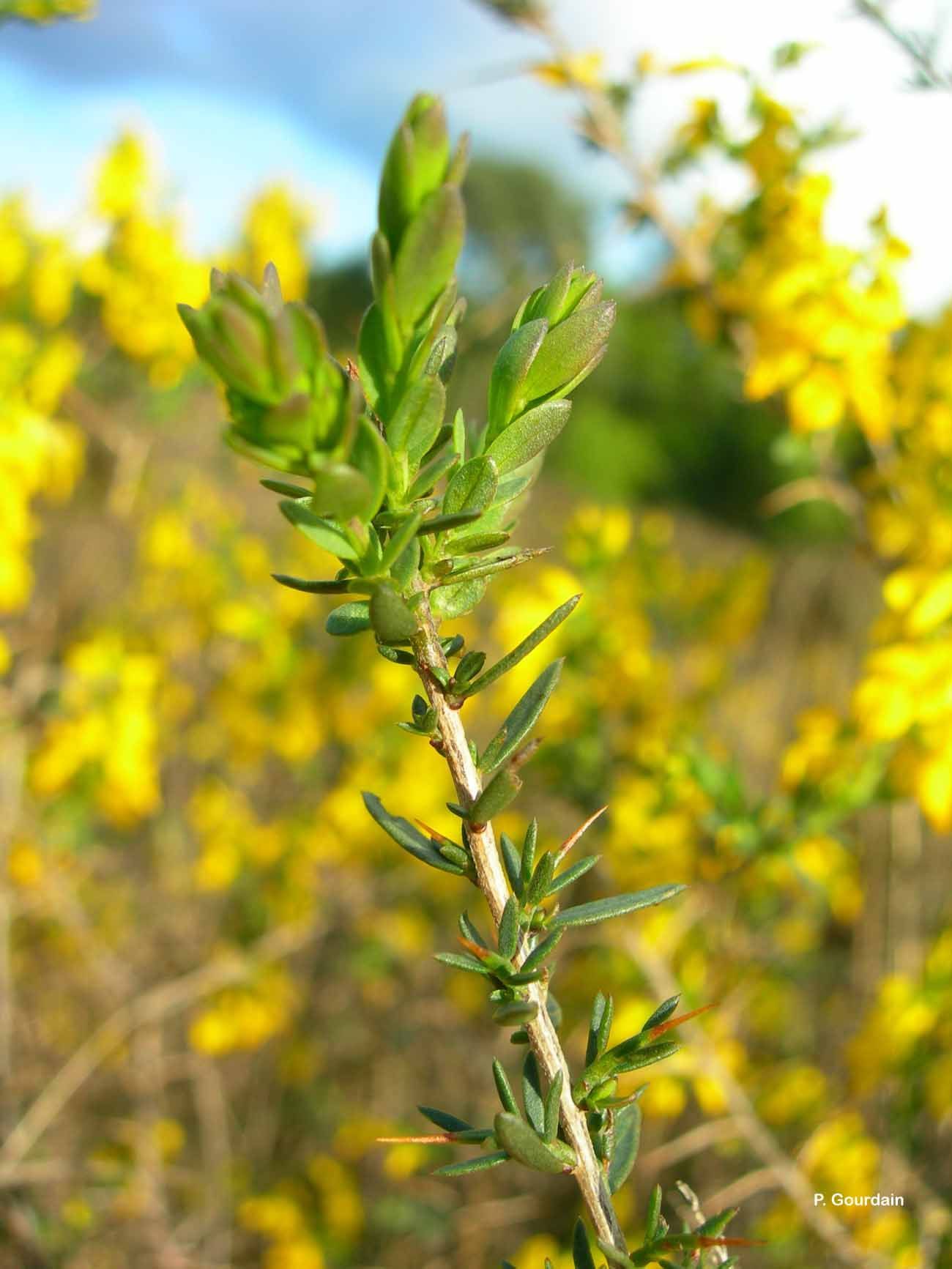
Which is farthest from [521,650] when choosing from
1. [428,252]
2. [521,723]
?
[428,252]

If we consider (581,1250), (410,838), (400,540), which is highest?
(400,540)

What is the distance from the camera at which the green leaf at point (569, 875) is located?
→ 1.11 feet

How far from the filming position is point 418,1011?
2574 millimetres

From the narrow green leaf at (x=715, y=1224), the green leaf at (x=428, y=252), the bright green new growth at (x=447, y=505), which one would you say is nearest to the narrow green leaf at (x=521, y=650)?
the bright green new growth at (x=447, y=505)

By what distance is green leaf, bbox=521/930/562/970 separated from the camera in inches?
12.4

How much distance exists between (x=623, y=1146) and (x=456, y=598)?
231 mm

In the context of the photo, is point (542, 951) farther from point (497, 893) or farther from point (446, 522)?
point (446, 522)

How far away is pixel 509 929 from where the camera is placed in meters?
0.32

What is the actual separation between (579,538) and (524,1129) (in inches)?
47.3

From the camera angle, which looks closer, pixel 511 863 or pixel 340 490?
pixel 340 490

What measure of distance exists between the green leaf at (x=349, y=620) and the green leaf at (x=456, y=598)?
3cm

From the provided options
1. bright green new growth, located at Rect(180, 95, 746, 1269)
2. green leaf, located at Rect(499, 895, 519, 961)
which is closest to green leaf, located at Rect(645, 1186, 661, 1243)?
bright green new growth, located at Rect(180, 95, 746, 1269)

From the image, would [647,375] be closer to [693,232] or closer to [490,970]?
[693,232]

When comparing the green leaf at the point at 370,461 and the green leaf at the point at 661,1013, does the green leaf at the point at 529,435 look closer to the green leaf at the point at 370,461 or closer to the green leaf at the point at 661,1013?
the green leaf at the point at 370,461
